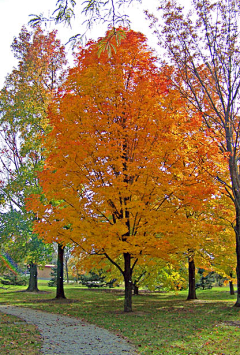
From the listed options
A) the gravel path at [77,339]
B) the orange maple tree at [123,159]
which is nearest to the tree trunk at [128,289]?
the orange maple tree at [123,159]

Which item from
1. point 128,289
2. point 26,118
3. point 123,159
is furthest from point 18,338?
point 26,118

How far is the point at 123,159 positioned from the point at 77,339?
617cm

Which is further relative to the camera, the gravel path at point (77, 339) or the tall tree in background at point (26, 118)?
the tall tree in background at point (26, 118)

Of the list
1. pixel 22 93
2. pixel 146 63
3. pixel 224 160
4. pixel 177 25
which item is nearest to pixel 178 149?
pixel 224 160

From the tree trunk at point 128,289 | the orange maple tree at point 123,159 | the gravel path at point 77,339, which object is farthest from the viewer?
the tree trunk at point 128,289

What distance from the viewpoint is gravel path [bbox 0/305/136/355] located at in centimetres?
673

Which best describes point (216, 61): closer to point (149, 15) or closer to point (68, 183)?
point (149, 15)

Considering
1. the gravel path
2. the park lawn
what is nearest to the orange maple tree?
the gravel path

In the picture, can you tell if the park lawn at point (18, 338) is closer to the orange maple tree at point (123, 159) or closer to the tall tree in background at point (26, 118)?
the orange maple tree at point (123, 159)

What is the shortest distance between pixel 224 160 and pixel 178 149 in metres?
2.33

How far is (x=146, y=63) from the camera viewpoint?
42.2 feet

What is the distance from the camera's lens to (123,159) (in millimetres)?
11570

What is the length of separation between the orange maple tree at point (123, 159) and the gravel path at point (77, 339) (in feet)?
9.31

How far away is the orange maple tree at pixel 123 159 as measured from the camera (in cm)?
1127
